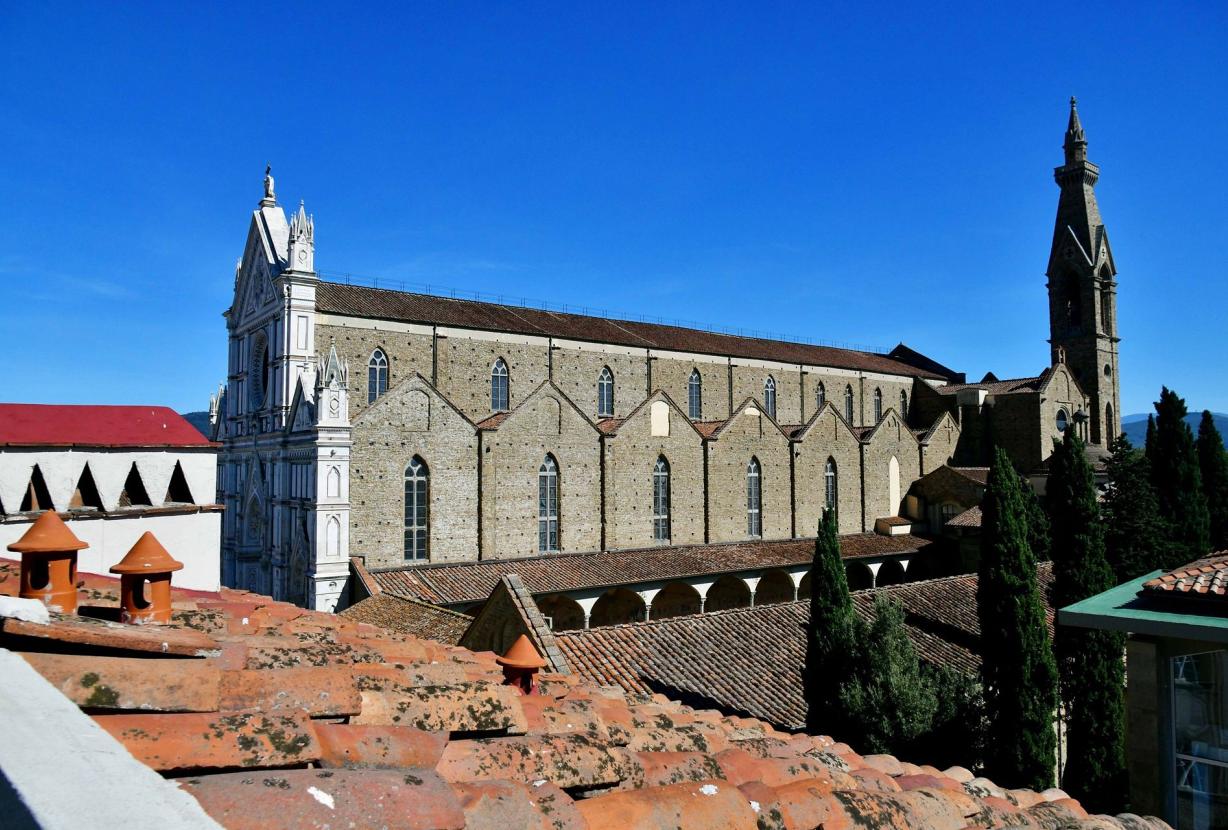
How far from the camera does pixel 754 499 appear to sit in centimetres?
3136

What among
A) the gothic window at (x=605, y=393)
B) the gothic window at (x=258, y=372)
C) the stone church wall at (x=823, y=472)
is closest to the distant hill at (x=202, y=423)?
the gothic window at (x=258, y=372)

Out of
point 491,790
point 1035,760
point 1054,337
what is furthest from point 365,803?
point 1054,337

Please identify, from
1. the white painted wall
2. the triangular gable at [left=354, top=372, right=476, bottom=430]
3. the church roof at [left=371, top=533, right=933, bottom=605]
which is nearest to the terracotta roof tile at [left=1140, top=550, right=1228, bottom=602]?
the white painted wall

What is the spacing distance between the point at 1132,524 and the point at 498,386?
24.1 m

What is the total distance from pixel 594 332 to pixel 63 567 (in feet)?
95.1

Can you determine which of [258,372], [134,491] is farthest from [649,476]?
[134,491]

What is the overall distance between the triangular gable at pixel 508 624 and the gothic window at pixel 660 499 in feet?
52.4

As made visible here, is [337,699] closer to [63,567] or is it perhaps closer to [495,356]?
[63,567]

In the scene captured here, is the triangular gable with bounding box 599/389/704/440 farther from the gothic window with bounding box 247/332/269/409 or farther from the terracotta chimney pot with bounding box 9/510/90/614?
the terracotta chimney pot with bounding box 9/510/90/614

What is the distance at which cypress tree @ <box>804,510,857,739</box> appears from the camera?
1314 cm

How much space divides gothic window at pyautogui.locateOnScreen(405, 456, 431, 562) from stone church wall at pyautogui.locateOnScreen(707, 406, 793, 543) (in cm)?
1139

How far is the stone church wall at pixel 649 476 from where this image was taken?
89.7ft

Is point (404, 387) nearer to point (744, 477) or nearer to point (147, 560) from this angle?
point (744, 477)

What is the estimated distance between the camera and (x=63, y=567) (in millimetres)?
3615
